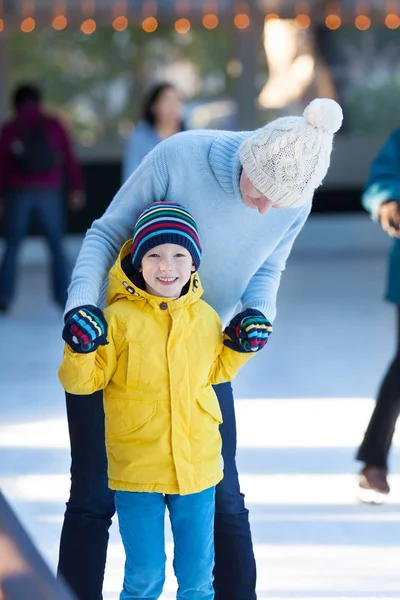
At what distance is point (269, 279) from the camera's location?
8.32 ft

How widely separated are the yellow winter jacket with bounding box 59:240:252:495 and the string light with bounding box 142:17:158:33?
7.83 meters

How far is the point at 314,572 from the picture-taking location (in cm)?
304

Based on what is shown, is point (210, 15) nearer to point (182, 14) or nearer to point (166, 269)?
point (182, 14)

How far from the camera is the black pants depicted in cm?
363

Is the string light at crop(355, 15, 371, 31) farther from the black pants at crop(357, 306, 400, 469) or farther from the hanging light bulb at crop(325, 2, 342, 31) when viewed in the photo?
the black pants at crop(357, 306, 400, 469)

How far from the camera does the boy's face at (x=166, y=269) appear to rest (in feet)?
7.41

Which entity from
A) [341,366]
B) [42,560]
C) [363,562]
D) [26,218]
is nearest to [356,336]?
[341,366]

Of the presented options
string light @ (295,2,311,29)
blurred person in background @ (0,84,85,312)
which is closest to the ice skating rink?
blurred person in background @ (0,84,85,312)

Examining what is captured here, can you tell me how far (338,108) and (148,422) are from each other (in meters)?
0.72

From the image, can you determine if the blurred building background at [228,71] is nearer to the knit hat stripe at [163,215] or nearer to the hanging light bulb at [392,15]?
the hanging light bulb at [392,15]

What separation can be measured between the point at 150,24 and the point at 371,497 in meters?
6.96

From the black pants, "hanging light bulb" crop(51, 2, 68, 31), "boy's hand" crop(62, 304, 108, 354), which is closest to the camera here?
"boy's hand" crop(62, 304, 108, 354)


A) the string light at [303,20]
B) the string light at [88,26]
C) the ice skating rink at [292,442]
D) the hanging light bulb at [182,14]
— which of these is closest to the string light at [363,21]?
the string light at [303,20]

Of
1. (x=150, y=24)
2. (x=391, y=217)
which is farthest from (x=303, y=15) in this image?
(x=391, y=217)
